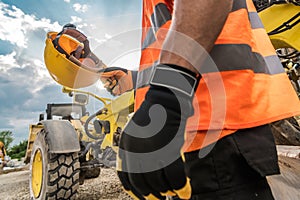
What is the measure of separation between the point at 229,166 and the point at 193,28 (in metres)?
0.36

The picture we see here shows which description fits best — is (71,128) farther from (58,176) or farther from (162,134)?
(162,134)

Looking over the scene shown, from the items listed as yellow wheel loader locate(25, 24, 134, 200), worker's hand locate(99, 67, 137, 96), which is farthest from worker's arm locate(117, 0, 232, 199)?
worker's hand locate(99, 67, 137, 96)

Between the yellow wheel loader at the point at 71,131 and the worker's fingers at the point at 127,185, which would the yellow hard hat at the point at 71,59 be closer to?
the yellow wheel loader at the point at 71,131

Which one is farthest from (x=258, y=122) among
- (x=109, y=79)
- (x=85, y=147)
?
(x=85, y=147)

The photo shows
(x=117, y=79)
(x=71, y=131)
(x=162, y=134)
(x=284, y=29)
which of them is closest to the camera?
(x=162, y=134)

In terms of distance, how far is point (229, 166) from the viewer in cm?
71

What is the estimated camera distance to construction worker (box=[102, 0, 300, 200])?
64 centimetres

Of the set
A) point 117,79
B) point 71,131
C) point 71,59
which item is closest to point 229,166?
point 117,79

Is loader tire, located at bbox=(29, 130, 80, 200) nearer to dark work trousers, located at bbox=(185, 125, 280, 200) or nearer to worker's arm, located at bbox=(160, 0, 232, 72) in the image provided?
dark work trousers, located at bbox=(185, 125, 280, 200)

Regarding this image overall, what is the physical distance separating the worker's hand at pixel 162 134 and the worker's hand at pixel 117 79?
2.42 meters

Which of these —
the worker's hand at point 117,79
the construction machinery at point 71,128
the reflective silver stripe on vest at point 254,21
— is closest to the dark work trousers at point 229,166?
the reflective silver stripe on vest at point 254,21

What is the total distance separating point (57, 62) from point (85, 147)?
4.09 feet

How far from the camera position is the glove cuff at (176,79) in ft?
2.12

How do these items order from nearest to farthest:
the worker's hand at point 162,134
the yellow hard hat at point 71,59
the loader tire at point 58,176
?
the worker's hand at point 162,134, the loader tire at point 58,176, the yellow hard hat at point 71,59
